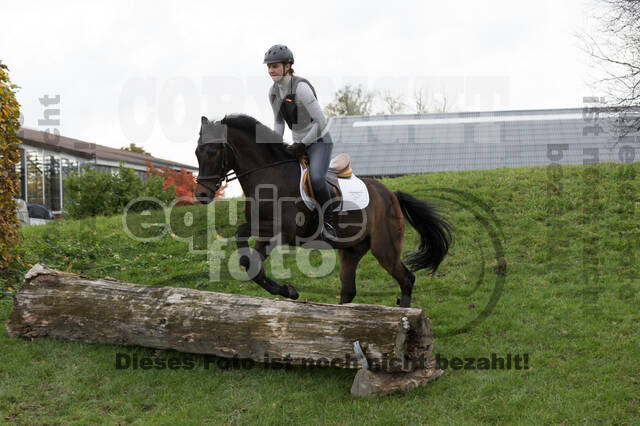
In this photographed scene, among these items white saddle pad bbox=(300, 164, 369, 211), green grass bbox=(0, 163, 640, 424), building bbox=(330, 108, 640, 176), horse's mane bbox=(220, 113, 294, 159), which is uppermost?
building bbox=(330, 108, 640, 176)

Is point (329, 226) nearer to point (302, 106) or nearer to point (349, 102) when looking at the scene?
point (302, 106)

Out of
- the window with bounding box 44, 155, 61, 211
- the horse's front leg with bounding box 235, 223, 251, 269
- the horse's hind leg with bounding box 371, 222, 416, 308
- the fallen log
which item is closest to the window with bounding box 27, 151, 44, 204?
the window with bounding box 44, 155, 61, 211

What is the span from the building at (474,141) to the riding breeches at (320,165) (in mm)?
19107

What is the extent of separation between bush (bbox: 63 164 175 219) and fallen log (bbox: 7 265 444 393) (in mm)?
10443

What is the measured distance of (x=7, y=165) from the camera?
8.26 m

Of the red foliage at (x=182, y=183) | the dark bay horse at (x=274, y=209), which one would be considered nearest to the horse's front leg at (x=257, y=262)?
the dark bay horse at (x=274, y=209)

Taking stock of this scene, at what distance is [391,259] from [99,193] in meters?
13.0

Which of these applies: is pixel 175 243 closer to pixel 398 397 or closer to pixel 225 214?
pixel 225 214

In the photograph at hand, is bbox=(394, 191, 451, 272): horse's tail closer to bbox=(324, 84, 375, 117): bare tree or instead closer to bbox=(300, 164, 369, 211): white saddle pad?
bbox=(300, 164, 369, 211): white saddle pad

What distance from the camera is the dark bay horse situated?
17.2ft

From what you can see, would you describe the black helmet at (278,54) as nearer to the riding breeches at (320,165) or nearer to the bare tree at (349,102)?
the riding breeches at (320,165)

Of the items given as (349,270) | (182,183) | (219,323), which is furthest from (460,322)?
(182,183)

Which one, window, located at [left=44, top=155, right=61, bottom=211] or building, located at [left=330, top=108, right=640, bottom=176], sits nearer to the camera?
building, located at [left=330, top=108, right=640, bottom=176]

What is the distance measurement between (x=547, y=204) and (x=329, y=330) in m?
9.62
